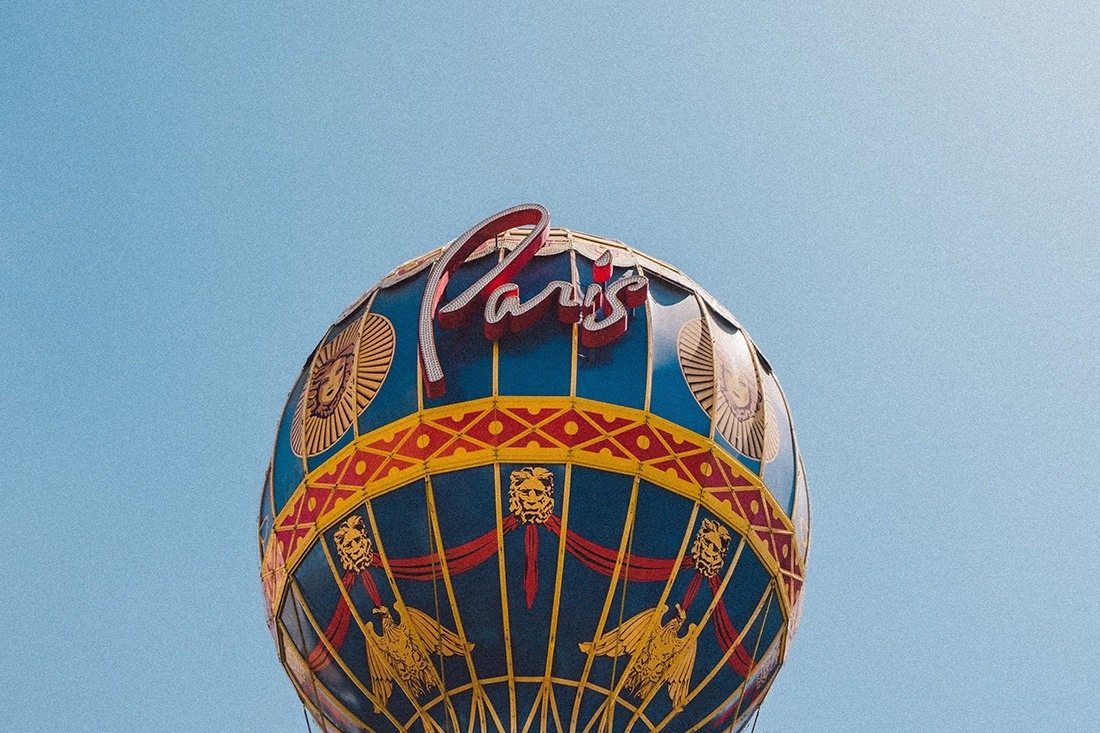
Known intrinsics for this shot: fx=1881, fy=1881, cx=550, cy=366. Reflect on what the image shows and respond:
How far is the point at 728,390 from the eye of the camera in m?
31.5

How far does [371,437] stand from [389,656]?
352 centimetres

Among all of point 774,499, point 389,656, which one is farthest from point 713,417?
point 389,656

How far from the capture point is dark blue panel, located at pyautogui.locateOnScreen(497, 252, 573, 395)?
30062 mm

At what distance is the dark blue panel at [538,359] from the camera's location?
1184 inches

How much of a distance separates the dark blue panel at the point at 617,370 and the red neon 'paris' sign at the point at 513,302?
188 mm

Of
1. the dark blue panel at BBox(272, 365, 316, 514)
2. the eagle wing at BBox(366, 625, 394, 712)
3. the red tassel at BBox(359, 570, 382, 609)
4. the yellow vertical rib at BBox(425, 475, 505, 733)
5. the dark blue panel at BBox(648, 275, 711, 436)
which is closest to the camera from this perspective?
the yellow vertical rib at BBox(425, 475, 505, 733)

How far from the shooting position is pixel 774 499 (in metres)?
31.6

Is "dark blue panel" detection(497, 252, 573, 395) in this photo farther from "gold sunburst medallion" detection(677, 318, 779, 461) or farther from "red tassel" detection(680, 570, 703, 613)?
"red tassel" detection(680, 570, 703, 613)

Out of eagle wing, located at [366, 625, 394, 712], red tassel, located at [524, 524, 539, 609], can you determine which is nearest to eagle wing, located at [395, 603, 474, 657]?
eagle wing, located at [366, 625, 394, 712]

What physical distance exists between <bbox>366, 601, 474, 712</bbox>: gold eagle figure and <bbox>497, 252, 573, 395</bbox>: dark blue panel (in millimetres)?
3893

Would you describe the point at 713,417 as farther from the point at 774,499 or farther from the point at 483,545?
the point at 483,545

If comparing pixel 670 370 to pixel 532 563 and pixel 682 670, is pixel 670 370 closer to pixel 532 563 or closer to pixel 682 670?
pixel 532 563

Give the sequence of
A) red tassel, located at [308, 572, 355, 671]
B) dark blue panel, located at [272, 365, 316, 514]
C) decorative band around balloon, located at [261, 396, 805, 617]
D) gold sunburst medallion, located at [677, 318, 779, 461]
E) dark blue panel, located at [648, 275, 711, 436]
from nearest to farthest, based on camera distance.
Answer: decorative band around balloon, located at [261, 396, 805, 617], red tassel, located at [308, 572, 355, 671], dark blue panel, located at [648, 275, 711, 436], gold sunburst medallion, located at [677, 318, 779, 461], dark blue panel, located at [272, 365, 316, 514]

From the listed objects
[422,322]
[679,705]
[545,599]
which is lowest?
[679,705]
